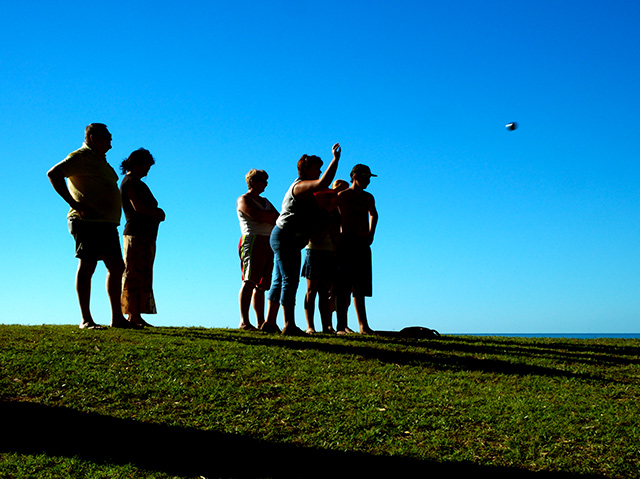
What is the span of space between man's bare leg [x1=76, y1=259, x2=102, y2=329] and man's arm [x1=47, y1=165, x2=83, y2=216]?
2.82 ft

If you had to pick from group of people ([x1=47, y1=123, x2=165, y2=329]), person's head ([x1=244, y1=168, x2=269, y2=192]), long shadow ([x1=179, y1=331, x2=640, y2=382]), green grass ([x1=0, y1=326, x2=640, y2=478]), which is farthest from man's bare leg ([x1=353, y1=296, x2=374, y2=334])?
group of people ([x1=47, y1=123, x2=165, y2=329])

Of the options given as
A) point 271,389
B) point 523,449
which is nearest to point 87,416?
point 271,389

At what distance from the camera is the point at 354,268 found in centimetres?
1117

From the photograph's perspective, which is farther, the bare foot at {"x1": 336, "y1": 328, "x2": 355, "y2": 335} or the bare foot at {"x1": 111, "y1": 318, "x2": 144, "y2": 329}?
the bare foot at {"x1": 336, "y1": 328, "x2": 355, "y2": 335}

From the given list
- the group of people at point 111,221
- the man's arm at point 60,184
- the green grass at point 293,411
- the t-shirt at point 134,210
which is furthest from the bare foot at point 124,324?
the man's arm at point 60,184

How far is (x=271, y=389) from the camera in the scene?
6.80 meters

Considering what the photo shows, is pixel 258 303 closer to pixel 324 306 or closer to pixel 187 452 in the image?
pixel 324 306

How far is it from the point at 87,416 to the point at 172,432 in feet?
2.98

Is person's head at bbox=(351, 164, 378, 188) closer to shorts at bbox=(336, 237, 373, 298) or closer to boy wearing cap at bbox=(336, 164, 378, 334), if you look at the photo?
boy wearing cap at bbox=(336, 164, 378, 334)

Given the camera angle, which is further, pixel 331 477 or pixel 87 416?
pixel 87 416

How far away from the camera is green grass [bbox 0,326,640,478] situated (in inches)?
208

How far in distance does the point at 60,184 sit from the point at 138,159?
1490 mm

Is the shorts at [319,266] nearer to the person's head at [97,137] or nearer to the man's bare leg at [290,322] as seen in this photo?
the man's bare leg at [290,322]

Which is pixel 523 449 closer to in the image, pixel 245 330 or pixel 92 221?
pixel 245 330
